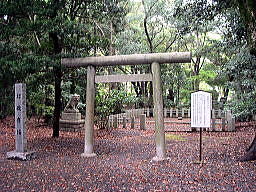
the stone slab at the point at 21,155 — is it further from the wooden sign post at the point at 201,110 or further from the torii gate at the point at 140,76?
the wooden sign post at the point at 201,110

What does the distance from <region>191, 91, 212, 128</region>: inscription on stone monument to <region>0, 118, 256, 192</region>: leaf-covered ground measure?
105cm

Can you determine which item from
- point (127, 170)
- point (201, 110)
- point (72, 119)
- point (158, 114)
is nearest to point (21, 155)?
point (127, 170)

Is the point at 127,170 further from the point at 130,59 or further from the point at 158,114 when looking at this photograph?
the point at 130,59

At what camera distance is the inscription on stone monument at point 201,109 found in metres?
6.91

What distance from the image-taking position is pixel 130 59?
736cm

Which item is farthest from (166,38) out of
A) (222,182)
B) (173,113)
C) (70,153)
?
(222,182)

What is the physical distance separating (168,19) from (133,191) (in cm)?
1720

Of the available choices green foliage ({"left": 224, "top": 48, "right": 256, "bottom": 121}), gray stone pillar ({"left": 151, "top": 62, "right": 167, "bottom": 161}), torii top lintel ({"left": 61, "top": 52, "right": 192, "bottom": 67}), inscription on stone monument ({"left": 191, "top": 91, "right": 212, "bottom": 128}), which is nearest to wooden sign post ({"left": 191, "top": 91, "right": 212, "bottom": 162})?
inscription on stone monument ({"left": 191, "top": 91, "right": 212, "bottom": 128})

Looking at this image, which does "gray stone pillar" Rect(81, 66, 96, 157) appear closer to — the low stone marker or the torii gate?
the torii gate

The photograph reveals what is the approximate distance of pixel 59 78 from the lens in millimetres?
9242

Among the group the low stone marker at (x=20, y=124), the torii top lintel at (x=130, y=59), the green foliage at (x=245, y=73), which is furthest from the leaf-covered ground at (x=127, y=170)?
the torii top lintel at (x=130, y=59)

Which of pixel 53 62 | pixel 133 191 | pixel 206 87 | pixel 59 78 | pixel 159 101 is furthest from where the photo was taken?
pixel 206 87

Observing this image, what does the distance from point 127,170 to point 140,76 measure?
266 centimetres

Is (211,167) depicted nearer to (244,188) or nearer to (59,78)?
(244,188)
